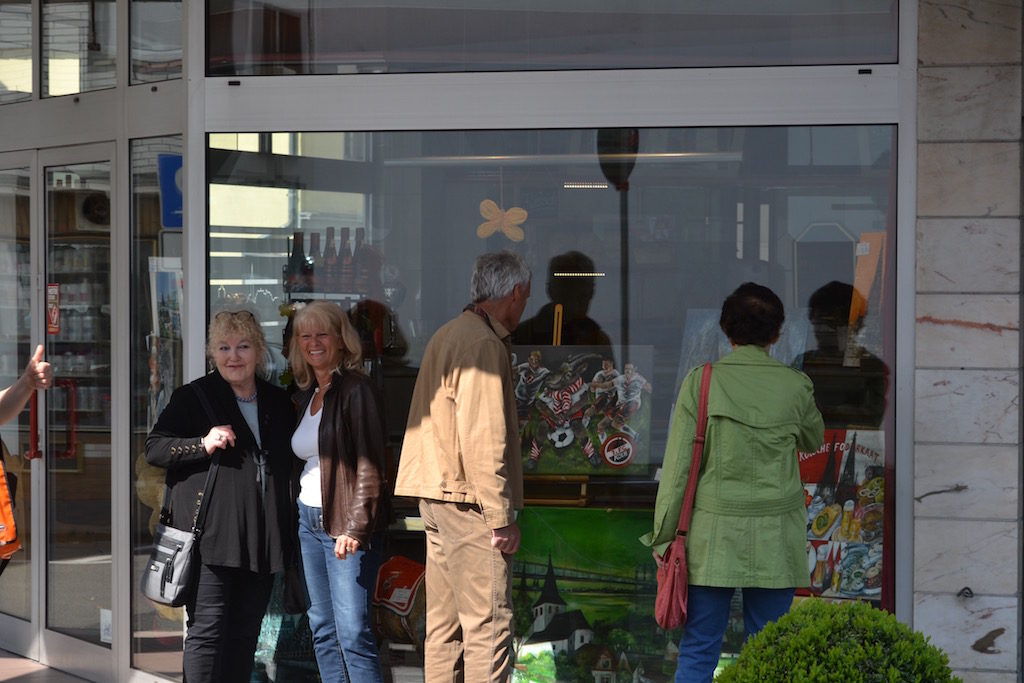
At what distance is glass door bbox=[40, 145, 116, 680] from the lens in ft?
19.9

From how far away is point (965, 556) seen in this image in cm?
486

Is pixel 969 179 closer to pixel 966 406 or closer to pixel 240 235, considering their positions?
pixel 966 406

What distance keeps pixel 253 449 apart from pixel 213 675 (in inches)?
34.3

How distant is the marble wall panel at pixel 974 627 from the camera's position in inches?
191

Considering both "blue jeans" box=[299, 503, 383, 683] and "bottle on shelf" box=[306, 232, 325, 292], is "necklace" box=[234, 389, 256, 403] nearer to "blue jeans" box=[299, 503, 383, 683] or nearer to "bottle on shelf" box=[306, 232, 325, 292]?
"blue jeans" box=[299, 503, 383, 683]

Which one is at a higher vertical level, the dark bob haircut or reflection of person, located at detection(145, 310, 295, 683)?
the dark bob haircut

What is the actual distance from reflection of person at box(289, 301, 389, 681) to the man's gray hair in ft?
1.93

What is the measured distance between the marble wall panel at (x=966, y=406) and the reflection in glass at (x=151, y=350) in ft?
10.3

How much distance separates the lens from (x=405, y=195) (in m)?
5.50

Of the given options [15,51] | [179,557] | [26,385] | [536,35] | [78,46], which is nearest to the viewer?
[26,385]

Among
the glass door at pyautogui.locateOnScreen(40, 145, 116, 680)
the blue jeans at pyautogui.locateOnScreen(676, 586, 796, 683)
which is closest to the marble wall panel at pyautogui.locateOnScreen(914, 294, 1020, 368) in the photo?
the blue jeans at pyautogui.locateOnScreen(676, 586, 796, 683)

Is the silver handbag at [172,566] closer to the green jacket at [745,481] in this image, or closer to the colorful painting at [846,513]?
the green jacket at [745,481]

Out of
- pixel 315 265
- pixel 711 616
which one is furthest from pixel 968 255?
pixel 315 265

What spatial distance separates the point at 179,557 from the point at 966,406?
3.00 meters
